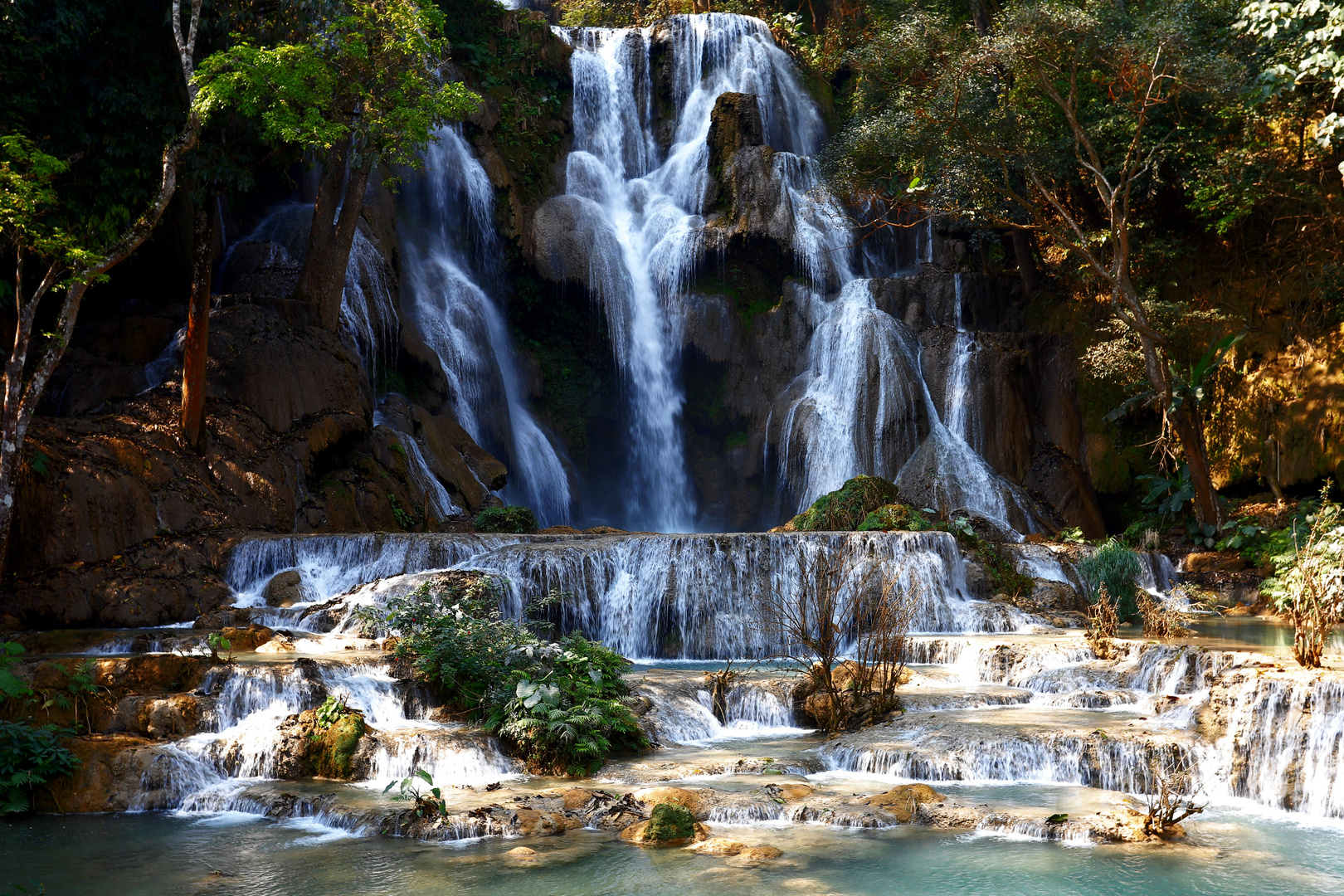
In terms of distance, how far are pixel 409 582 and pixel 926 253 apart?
746 inches

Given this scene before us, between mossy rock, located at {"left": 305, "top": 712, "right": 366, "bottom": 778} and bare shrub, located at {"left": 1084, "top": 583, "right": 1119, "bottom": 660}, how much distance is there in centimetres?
776

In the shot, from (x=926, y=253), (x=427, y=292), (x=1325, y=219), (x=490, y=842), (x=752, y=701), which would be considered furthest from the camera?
(x=926, y=253)

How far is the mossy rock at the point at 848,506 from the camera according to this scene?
1736 centimetres

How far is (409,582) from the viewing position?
12.2 m

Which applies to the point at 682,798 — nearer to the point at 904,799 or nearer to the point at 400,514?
the point at 904,799

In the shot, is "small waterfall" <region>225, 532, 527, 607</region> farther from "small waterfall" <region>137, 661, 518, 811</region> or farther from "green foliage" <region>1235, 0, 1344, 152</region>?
"green foliage" <region>1235, 0, 1344, 152</region>

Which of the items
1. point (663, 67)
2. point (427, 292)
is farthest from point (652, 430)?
point (663, 67)

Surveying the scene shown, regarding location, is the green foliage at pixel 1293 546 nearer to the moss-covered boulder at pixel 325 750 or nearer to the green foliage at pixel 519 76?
the moss-covered boulder at pixel 325 750

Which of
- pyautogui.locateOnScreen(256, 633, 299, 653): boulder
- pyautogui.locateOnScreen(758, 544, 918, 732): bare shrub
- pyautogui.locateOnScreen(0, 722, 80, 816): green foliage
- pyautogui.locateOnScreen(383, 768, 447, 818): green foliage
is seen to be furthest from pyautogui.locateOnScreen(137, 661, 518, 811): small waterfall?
pyautogui.locateOnScreen(758, 544, 918, 732): bare shrub

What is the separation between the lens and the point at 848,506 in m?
17.6

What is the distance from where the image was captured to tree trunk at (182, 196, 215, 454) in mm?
14898

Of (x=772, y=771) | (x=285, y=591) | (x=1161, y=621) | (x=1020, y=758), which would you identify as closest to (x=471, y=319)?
(x=285, y=591)

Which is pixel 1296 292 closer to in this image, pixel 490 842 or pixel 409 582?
pixel 409 582

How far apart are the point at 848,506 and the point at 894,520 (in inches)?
49.5
